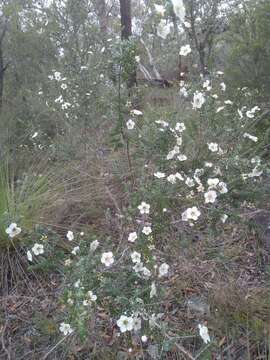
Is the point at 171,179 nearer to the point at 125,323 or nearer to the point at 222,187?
the point at 222,187

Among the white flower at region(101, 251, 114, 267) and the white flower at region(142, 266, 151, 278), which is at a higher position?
the white flower at region(101, 251, 114, 267)

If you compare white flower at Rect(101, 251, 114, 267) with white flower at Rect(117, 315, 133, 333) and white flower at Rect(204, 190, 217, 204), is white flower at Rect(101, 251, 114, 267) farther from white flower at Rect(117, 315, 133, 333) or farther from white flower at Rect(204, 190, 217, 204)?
white flower at Rect(204, 190, 217, 204)

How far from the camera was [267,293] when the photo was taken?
263 cm

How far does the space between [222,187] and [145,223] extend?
0.53 meters

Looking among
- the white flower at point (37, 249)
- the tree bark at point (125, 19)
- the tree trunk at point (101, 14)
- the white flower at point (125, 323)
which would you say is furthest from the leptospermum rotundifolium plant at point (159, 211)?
the tree trunk at point (101, 14)

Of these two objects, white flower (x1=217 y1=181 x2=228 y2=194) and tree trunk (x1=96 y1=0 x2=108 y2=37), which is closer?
white flower (x1=217 y1=181 x2=228 y2=194)

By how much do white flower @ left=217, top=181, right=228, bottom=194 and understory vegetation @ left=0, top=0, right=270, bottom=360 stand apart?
0.7 inches

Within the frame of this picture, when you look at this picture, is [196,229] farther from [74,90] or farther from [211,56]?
[211,56]

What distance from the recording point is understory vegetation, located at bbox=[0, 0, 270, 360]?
2.29 meters

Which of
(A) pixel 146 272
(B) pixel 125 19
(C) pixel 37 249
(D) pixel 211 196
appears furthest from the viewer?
(B) pixel 125 19

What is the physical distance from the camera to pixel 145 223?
107 inches

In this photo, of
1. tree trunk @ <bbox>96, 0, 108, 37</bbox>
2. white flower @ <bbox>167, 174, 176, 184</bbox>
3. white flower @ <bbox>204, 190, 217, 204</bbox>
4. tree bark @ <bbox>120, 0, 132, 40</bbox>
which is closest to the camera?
white flower @ <bbox>204, 190, 217, 204</bbox>

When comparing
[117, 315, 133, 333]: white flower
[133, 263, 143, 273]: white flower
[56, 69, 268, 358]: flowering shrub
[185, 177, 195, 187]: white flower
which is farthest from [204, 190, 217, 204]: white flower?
[117, 315, 133, 333]: white flower

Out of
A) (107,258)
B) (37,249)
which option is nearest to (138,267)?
(107,258)
